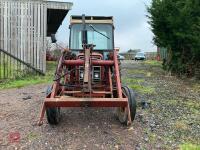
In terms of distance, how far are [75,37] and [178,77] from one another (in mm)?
11488

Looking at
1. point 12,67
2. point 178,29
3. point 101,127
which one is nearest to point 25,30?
point 12,67

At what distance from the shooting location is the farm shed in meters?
23.7

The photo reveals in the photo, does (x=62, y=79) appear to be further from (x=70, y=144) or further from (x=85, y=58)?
(x=70, y=144)

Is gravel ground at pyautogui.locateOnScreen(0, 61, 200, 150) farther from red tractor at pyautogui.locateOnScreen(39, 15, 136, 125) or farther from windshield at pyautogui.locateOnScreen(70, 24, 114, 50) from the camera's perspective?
windshield at pyautogui.locateOnScreen(70, 24, 114, 50)

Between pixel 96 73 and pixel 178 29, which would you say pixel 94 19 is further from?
pixel 178 29

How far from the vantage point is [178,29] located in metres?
23.0

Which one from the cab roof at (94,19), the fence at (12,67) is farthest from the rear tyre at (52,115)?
the fence at (12,67)

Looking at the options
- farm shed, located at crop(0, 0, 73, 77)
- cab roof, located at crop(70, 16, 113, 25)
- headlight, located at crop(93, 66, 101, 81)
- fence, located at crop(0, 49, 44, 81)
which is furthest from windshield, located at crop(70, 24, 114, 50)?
farm shed, located at crop(0, 0, 73, 77)

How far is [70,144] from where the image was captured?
960 centimetres

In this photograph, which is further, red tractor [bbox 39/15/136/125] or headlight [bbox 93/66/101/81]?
headlight [bbox 93/66/101/81]

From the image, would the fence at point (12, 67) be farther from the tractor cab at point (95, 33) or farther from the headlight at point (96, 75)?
the headlight at point (96, 75)

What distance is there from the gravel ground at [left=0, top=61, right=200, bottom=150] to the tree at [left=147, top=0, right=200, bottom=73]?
23.2 feet

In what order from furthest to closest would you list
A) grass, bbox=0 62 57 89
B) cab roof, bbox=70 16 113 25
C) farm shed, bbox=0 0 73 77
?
1. farm shed, bbox=0 0 73 77
2. grass, bbox=0 62 57 89
3. cab roof, bbox=70 16 113 25

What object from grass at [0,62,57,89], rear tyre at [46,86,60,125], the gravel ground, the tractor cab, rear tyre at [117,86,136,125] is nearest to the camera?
the gravel ground
